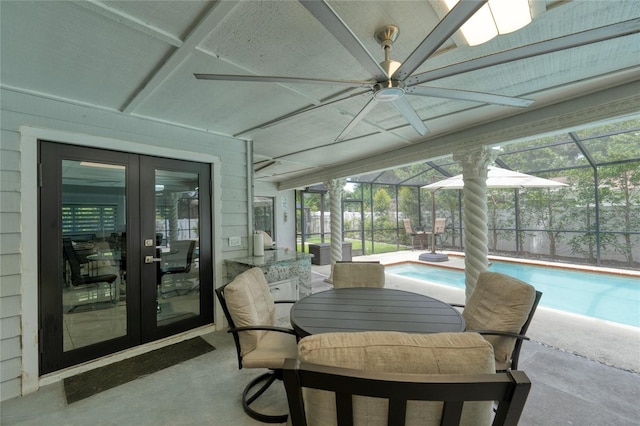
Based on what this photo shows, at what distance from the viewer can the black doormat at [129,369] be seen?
225 centimetres

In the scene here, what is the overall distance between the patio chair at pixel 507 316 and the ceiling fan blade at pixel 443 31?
1.59m

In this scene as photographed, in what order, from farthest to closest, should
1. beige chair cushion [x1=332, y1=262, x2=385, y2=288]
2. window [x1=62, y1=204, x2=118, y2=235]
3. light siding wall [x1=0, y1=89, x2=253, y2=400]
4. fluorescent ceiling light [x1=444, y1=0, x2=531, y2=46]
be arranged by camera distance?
1. beige chair cushion [x1=332, y1=262, x2=385, y2=288]
2. window [x1=62, y1=204, x2=118, y2=235]
3. light siding wall [x1=0, y1=89, x2=253, y2=400]
4. fluorescent ceiling light [x1=444, y1=0, x2=531, y2=46]

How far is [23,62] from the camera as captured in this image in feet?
6.20

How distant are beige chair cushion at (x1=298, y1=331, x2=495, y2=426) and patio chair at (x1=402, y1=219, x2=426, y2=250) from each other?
9237 millimetres

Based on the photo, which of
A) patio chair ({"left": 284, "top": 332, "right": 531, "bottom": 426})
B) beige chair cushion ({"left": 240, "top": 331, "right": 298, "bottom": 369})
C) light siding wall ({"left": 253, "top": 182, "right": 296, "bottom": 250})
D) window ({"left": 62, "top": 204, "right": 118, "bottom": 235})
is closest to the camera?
patio chair ({"left": 284, "top": 332, "right": 531, "bottom": 426})

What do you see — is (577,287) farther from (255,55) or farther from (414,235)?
(255,55)

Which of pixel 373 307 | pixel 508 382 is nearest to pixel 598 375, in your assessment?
pixel 373 307

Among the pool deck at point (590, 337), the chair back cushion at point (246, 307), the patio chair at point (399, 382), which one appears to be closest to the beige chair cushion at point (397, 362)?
the patio chair at point (399, 382)

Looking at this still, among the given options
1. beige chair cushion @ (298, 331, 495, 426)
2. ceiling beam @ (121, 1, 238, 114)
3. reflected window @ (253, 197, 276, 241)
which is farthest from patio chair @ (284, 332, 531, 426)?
reflected window @ (253, 197, 276, 241)

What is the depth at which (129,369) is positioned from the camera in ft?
8.34

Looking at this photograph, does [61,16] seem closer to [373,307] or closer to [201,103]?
[201,103]

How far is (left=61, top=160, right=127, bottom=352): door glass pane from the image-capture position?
2531 millimetres

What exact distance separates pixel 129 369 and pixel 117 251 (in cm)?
118

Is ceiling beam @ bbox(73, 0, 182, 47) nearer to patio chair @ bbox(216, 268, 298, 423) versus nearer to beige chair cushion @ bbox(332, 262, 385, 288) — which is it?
patio chair @ bbox(216, 268, 298, 423)
